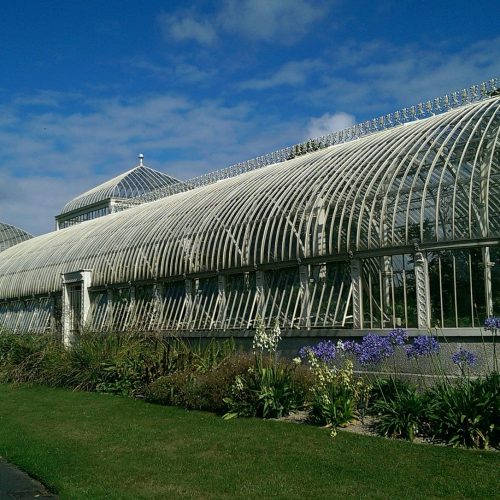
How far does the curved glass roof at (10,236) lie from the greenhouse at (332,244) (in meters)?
27.2

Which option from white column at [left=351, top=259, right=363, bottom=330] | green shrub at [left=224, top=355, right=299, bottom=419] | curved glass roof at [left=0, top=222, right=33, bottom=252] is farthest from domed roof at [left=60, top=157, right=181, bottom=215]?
green shrub at [left=224, top=355, right=299, bottom=419]

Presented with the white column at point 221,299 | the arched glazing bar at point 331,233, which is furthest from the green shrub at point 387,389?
the white column at point 221,299

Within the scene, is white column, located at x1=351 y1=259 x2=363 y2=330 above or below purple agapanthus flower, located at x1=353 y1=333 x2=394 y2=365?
above

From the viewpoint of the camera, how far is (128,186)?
40.7m

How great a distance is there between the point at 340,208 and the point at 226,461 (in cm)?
778

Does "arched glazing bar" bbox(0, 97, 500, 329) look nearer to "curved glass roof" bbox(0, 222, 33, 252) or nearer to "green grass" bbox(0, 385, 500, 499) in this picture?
"green grass" bbox(0, 385, 500, 499)

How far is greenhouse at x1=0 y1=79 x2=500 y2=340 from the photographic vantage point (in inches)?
524

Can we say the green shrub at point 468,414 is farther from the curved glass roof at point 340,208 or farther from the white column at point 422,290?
the curved glass roof at point 340,208

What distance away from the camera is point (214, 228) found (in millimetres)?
20047

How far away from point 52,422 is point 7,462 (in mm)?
3129

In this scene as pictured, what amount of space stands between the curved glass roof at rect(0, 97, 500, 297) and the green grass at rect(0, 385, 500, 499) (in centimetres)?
498

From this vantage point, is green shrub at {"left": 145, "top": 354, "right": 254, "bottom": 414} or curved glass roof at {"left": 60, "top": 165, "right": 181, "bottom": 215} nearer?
green shrub at {"left": 145, "top": 354, "right": 254, "bottom": 414}

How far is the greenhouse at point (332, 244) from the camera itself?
43.7ft

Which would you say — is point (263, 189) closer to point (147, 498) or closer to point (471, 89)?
point (471, 89)
